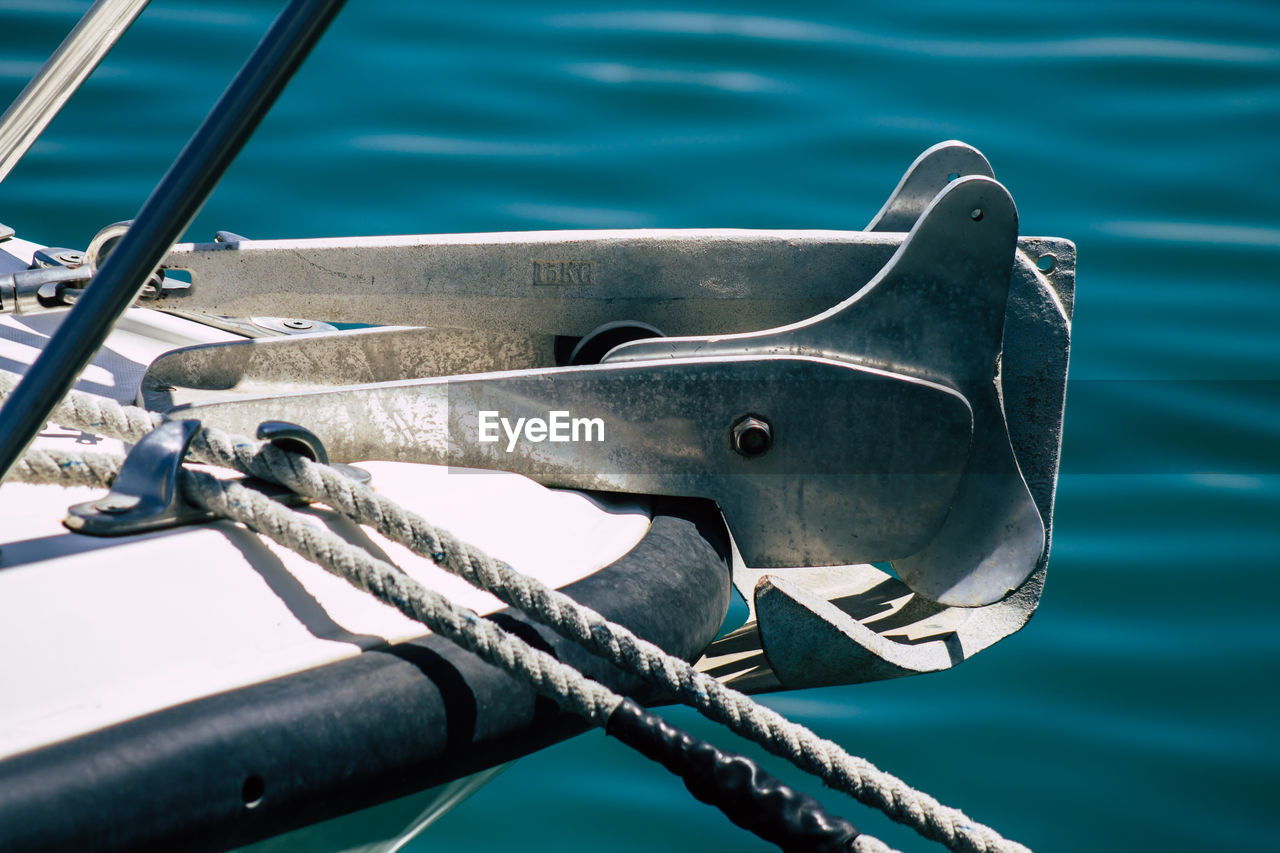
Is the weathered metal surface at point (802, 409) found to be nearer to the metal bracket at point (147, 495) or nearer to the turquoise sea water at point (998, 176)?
the metal bracket at point (147, 495)

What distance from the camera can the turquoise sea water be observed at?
2010mm

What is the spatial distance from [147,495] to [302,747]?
0.29 metres

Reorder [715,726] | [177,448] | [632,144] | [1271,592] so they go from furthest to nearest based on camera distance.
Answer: [632,144]
[1271,592]
[715,726]
[177,448]

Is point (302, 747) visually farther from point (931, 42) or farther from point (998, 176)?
point (931, 42)

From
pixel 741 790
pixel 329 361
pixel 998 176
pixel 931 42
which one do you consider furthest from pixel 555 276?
pixel 931 42

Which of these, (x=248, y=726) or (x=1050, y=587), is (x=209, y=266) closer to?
(x=248, y=726)

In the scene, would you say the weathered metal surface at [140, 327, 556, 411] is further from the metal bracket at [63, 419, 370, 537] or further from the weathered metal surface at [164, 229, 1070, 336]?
the metal bracket at [63, 419, 370, 537]

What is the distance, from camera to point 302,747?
40.5 inches

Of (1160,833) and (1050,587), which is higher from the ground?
(1050,587)

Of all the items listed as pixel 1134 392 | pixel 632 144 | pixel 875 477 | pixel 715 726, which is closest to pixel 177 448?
pixel 875 477

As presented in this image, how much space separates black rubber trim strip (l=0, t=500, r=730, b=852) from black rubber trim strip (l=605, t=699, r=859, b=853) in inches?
5.1

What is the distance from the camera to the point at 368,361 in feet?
5.30

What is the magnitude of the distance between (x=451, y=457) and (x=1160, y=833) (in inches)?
51.5

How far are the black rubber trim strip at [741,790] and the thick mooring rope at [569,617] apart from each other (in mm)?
55
